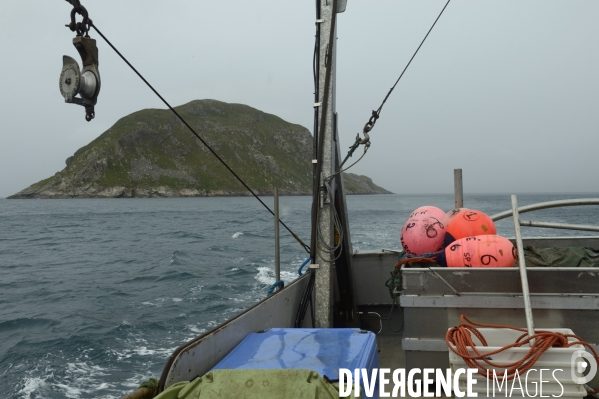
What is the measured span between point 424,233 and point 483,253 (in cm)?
120

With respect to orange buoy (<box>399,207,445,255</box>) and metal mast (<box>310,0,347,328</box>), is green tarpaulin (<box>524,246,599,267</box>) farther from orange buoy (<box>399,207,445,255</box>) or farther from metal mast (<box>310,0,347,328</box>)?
metal mast (<box>310,0,347,328</box>)

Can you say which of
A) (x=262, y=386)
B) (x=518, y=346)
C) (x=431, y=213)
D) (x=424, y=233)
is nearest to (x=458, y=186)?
(x=431, y=213)

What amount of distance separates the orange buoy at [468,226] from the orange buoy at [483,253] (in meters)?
0.51

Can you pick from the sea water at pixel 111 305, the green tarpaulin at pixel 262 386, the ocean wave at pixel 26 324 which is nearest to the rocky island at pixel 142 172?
the sea water at pixel 111 305

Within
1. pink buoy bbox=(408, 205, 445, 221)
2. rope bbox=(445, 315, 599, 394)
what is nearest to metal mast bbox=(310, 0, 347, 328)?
pink buoy bbox=(408, 205, 445, 221)

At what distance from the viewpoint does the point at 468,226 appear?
5.32 m

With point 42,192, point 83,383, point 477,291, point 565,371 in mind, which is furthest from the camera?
point 42,192

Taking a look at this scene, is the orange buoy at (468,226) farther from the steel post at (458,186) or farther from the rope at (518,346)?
the rope at (518,346)

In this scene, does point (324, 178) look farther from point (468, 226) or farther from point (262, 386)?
point (262, 386)

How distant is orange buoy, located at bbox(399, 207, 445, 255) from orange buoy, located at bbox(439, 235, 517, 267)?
0.91 meters

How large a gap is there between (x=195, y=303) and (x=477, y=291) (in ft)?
40.8

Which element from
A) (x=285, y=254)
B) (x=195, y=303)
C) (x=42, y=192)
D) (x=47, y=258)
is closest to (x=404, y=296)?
(x=195, y=303)

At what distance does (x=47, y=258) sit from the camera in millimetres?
28078

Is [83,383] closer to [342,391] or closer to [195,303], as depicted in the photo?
[195,303]
